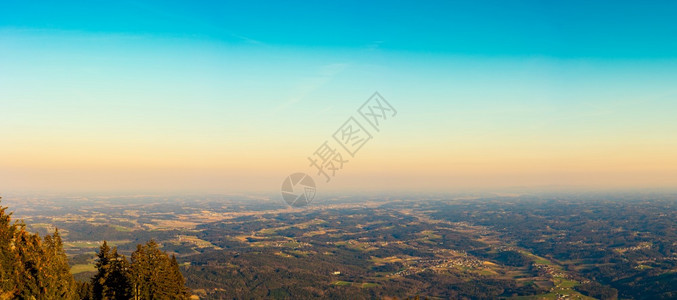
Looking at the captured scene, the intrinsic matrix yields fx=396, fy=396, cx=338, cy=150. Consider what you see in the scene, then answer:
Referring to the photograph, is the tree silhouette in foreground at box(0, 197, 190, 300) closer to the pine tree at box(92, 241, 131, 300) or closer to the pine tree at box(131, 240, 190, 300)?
the pine tree at box(131, 240, 190, 300)

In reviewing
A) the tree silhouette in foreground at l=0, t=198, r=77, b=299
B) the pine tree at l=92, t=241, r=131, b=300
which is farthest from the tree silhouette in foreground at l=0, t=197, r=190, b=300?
the pine tree at l=92, t=241, r=131, b=300

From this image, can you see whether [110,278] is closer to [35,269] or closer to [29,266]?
[29,266]

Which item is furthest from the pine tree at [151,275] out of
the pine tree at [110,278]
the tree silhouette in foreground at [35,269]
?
the pine tree at [110,278]

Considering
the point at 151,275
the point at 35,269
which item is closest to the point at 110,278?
the point at 151,275

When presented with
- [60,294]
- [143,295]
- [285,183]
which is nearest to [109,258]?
[143,295]

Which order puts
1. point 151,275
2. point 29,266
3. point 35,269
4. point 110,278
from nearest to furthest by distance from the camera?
point 35,269 < point 29,266 < point 151,275 < point 110,278

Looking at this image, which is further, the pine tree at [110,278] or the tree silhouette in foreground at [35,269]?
the pine tree at [110,278]

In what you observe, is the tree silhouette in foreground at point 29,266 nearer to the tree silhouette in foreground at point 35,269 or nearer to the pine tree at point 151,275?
the tree silhouette in foreground at point 35,269

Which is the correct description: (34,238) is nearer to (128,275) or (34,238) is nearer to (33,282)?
(33,282)

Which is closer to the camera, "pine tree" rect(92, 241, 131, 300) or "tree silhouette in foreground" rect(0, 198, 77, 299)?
"tree silhouette in foreground" rect(0, 198, 77, 299)

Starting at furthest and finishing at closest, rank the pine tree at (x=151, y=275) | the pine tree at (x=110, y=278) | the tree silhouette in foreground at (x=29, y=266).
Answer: the pine tree at (x=110, y=278), the pine tree at (x=151, y=275), the tree silhouette in foreground at (x=29, y=266)

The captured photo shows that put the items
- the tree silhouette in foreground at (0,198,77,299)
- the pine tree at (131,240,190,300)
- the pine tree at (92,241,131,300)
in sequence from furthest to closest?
1. the pine tree at (92,241,131,300)
2. the pine tree at (131,240,190,300)
3. the tree silhouette in foreground at (0,198,77,299)
